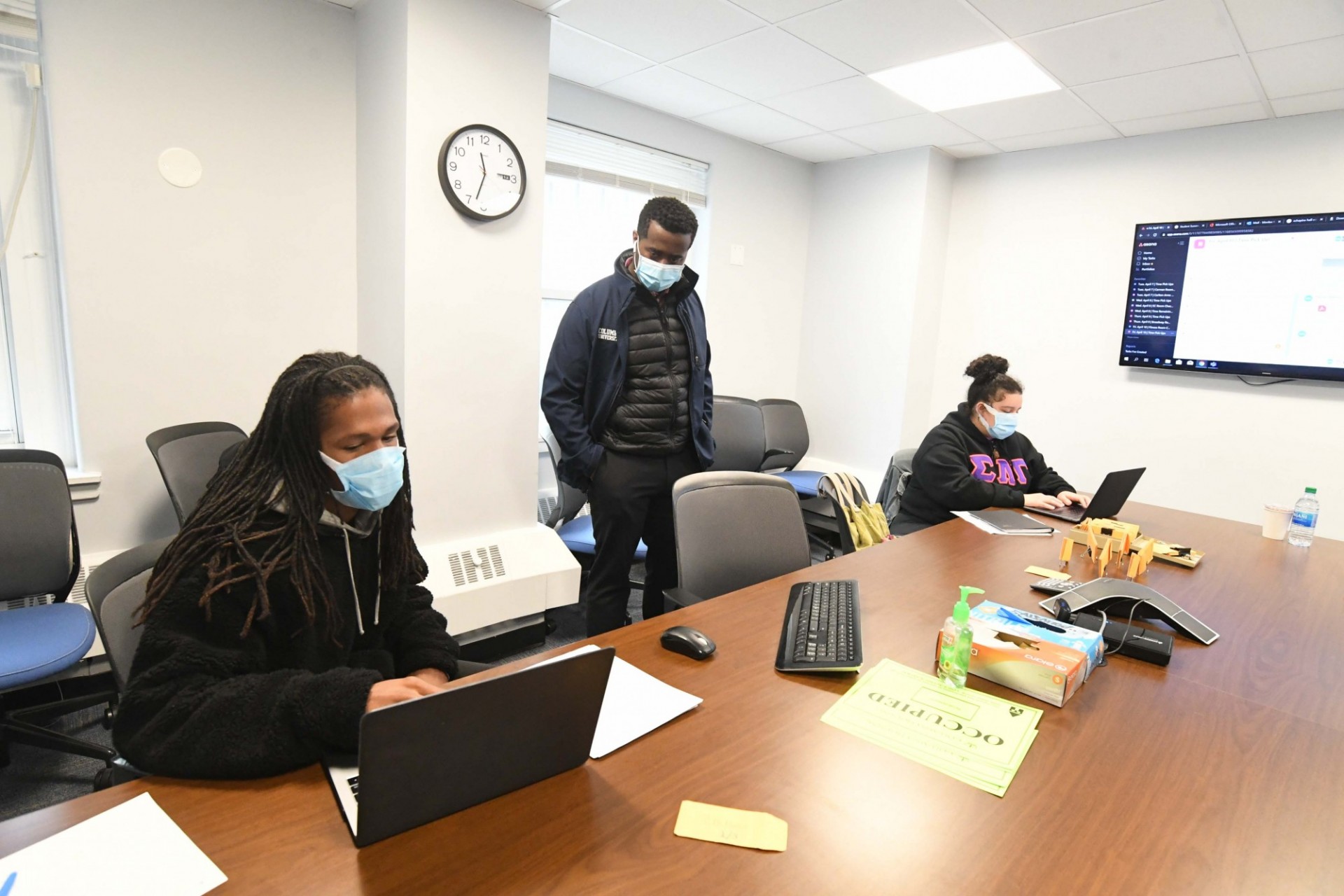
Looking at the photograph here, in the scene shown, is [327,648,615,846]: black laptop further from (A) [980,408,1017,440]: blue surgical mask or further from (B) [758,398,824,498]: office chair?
(B) [758,398,824,498]: office chair

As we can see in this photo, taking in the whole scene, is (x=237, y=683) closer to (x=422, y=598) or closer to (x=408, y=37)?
(x=422, y=598)

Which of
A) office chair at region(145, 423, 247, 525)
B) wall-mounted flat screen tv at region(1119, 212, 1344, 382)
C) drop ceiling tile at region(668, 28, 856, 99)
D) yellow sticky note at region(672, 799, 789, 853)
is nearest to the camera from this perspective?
yellow sticky note at region(672, 799, 789, 853)

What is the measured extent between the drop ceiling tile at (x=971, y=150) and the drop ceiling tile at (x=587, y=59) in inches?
82.7

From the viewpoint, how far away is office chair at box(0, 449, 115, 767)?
194 cm

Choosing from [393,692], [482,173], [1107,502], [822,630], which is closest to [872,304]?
[1107,502]

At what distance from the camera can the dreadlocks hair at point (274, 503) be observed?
106cm

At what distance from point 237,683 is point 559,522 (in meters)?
2.39

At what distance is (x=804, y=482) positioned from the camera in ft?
13.4

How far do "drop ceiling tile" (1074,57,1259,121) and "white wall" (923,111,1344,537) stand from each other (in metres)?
0.42

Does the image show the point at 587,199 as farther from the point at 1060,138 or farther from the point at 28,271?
the point at 1060,138

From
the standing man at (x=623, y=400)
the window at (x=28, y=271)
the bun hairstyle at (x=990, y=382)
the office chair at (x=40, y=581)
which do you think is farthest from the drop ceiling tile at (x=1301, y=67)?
the office chair at (x=40, y=581)

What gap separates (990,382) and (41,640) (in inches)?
125

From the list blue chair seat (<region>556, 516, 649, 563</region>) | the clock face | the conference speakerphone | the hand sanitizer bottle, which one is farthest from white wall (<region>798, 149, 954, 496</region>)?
the hand sanitizer bottle

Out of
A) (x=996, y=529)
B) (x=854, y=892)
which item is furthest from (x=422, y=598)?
(x=996, y=529)
